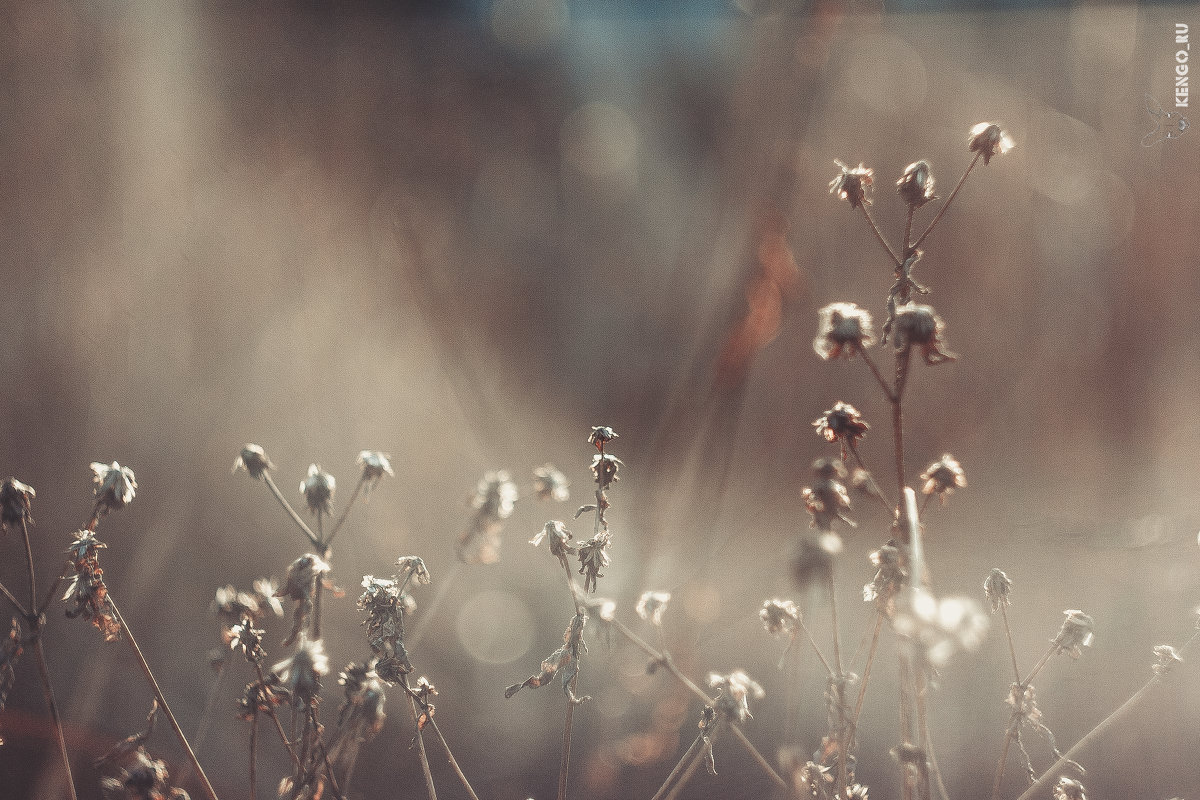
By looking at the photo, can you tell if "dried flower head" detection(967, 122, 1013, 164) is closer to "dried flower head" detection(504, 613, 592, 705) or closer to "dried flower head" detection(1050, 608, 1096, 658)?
"dried flower head" detection(1050, 608, 1096, 658)

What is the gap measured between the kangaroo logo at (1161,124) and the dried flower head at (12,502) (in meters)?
3.36

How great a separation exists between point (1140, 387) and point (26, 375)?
163 inches

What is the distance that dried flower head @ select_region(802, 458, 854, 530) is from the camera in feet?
2.91

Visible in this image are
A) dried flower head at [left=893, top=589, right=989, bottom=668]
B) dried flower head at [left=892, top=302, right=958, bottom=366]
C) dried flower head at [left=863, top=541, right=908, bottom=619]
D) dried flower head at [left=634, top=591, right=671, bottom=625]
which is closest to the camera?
dried flower head at [left=893, top=589, right=989, bottom=668]

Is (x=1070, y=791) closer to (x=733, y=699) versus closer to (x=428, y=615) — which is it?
(x=733, y=699)

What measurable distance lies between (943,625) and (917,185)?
0.70 m

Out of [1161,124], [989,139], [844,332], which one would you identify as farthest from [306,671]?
[1161,124]

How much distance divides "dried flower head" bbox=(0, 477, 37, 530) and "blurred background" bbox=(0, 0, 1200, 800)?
1443 mm

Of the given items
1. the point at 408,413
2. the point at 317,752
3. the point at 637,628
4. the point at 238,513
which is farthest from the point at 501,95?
the point at 317,752

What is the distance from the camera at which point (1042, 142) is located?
2.38 meters

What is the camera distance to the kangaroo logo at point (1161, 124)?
87.5 inches

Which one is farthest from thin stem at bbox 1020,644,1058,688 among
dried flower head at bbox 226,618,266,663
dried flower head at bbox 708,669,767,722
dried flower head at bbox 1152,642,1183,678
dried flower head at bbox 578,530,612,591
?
dried flower head at bbox 226,618,266,663

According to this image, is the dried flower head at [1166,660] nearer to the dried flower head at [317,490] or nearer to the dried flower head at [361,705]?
the dried flower head at [361,705]

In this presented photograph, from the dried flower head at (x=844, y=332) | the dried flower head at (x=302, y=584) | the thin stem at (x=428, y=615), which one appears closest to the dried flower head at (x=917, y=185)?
the dried flower head at (x=844, y=332)
